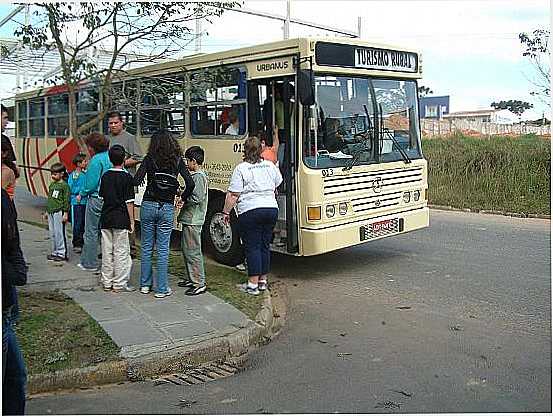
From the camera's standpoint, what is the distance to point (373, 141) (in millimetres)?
8547

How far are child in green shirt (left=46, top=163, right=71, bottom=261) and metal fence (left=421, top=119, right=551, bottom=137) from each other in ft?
53.1

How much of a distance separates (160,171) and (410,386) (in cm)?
343

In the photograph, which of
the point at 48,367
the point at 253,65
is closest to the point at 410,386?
the point at 48,367

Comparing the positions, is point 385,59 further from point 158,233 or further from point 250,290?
point 158,233

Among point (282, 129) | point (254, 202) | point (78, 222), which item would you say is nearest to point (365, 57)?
point (282, 129)

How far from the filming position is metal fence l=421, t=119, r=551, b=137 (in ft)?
75.4

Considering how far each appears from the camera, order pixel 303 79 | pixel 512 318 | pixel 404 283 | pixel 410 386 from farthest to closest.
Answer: pixel 404 283
pixel 303 79
pixel 512 318
pixel 410 386

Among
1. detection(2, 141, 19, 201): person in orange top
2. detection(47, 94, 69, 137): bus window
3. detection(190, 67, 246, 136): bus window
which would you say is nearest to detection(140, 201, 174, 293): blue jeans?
detection(2, 141, 19, 201): person in orange top

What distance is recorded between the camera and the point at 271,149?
8125 mm

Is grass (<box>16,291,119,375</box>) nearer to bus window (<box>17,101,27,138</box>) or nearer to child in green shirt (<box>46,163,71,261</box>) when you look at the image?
child in green shirt (<box>46,163,71,261</box>)

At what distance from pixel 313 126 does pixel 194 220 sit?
1835 mm

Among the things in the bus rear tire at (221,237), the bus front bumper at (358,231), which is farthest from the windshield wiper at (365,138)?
the bus rear tire at (221,237)

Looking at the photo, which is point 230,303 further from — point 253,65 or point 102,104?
point 102,104

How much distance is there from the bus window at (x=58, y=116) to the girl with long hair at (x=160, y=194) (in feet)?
22.3
